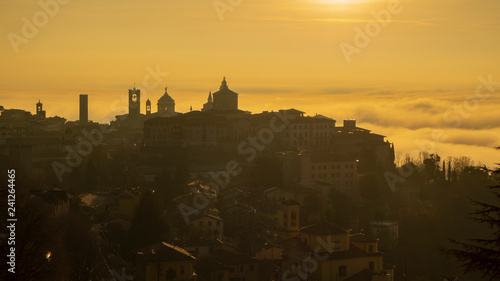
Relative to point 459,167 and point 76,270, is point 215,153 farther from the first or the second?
point 76,270

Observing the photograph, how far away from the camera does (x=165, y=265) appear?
93.4 ft

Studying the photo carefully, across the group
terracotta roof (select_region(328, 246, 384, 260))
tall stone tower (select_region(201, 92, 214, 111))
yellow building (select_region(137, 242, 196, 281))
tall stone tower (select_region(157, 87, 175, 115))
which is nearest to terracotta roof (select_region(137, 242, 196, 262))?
yellow building (select_region(137, 242, 196, 281))

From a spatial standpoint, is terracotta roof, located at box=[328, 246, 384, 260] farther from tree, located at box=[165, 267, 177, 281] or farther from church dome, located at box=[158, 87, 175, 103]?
church dome, located at box=[158, 87, 175, 103]

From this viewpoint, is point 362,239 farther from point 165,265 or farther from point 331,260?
point 165,265

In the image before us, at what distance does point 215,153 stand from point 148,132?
25.7 feet

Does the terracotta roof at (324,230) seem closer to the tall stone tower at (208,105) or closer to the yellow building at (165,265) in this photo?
the yellow building at (165,265)

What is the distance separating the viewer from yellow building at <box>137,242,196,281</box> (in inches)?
1113

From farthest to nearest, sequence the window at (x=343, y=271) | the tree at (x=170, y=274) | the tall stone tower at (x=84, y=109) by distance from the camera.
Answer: the tall stone tower at (x=84, y=109) → the window at (x=343, y=271) → the tree at (x=170, y=274)

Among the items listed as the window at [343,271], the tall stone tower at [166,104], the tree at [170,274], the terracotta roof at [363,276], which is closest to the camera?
the tree at [170,274]

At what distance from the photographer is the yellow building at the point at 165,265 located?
28.3m

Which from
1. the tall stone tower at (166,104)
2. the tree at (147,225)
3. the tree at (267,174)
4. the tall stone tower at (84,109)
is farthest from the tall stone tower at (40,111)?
the tree at (147,225)

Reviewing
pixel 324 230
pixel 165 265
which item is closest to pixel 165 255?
pixel 165 265

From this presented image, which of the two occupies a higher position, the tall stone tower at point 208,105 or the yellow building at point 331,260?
the tall stone tower at point 208,105

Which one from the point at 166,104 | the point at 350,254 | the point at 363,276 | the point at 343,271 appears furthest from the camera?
the point at 166,104
